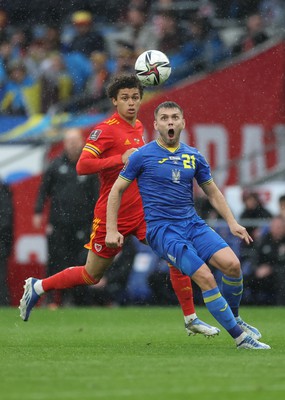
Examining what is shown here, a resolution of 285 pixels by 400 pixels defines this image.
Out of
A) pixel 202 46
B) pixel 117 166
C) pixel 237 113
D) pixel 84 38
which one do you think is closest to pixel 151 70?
pixel 117 166

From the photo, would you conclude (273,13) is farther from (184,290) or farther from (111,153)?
(184,290)

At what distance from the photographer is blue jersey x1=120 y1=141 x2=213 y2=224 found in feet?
32.6

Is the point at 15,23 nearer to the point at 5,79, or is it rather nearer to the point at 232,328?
the point at 5,79

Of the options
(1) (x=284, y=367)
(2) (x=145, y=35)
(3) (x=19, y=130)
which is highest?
(2) (x=145, y=35)

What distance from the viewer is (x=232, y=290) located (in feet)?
33.2

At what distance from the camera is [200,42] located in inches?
786

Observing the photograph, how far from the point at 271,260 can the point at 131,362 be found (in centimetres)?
801

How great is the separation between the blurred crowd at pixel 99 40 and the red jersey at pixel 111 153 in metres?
7.84

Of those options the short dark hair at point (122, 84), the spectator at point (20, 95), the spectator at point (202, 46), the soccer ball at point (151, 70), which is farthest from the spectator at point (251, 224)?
the short dark hair at point (122, 84)

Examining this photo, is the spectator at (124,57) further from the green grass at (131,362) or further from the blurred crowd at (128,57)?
the green grass at (131,362)

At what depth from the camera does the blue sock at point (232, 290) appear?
10.0m

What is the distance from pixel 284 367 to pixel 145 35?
42.2 feet

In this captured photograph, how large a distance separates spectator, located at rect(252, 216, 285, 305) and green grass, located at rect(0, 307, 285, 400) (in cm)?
239

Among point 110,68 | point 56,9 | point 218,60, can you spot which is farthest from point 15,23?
point 218,60
